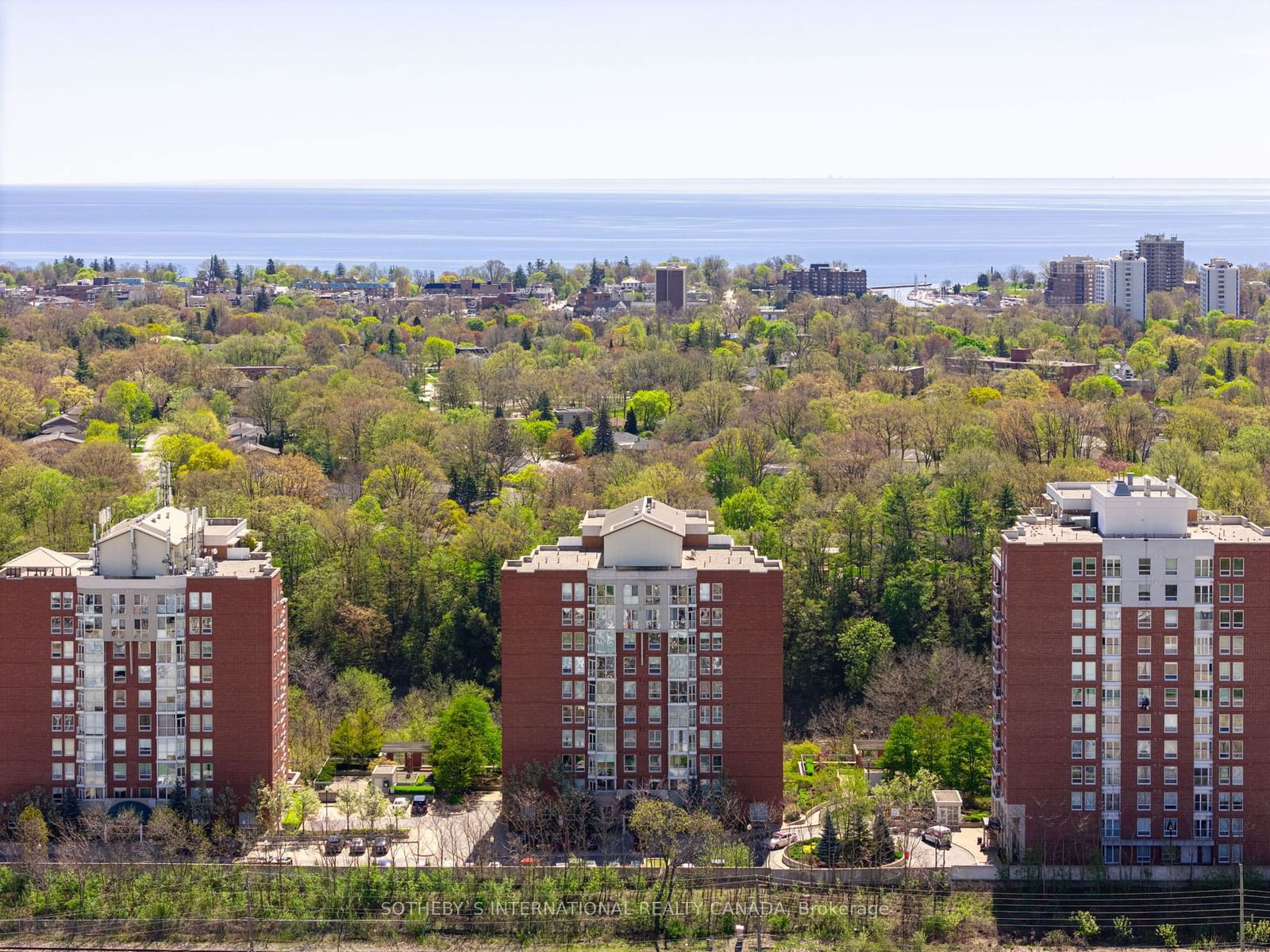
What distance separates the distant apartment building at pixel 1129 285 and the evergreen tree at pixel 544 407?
68.4m

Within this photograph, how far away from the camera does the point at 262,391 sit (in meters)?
88.9

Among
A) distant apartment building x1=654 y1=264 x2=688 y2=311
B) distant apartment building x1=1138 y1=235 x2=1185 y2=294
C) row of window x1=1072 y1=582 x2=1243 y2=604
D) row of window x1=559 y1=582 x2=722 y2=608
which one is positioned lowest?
row of window x1=559 y1=582 x2=722 y2=608

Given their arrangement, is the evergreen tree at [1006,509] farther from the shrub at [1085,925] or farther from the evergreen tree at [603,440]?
the evergreen tree at [603,440]

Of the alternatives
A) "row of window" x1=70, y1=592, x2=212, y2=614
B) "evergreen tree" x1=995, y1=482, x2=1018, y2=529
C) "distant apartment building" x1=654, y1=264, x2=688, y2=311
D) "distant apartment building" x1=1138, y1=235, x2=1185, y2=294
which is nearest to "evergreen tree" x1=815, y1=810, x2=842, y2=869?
"row of window" x1=70, y1=592, x2=212, y2=614

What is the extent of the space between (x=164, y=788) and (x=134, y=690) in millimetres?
2205

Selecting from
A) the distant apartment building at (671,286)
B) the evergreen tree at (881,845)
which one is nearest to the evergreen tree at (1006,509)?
the evergreen tree at (881,845)

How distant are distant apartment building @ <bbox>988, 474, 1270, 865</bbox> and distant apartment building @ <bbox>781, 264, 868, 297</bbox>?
404 feet

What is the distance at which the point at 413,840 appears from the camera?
42.2m

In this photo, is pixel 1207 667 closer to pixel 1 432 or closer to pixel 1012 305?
pixel 1 432

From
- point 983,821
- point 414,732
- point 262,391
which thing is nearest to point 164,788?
point 414,732

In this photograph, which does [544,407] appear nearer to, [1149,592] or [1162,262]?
[1149,592]

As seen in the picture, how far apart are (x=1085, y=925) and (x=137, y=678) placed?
20.4 meters

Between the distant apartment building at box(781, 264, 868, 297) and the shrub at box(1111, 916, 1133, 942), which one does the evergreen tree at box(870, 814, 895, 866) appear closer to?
the shrub at box(1111, 916, 1133, 942)

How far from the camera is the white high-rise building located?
145 m
